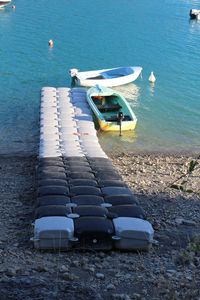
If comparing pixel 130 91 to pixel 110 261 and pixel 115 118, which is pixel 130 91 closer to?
pixel 115 118

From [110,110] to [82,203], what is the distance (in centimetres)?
1396

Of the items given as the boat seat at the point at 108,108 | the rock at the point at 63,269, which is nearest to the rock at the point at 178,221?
the rock at the point at 63,269

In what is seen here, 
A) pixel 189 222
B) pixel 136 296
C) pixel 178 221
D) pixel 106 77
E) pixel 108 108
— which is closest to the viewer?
pixel 136 296

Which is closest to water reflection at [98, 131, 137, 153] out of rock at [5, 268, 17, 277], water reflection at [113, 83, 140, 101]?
water reflection at [113, 83, 140, 101]

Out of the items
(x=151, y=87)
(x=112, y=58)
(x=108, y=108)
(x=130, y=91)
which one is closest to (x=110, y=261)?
(x=108, y=108)

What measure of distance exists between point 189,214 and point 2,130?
41.7 feet

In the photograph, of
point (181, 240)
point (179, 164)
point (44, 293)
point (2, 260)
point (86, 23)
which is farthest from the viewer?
point (86, 23)

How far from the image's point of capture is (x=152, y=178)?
64.1 feet

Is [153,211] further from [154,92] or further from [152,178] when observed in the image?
[154,92]

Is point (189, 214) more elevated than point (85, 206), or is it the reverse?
point (85, 206)

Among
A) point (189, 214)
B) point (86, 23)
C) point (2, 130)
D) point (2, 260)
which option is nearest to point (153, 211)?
point (189, 214)

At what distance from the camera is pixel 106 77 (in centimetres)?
3447

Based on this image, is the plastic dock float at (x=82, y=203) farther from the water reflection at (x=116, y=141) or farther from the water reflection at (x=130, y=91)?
the water reflection at (x=130, y=91)

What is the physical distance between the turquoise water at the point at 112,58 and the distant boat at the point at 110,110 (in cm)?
56
